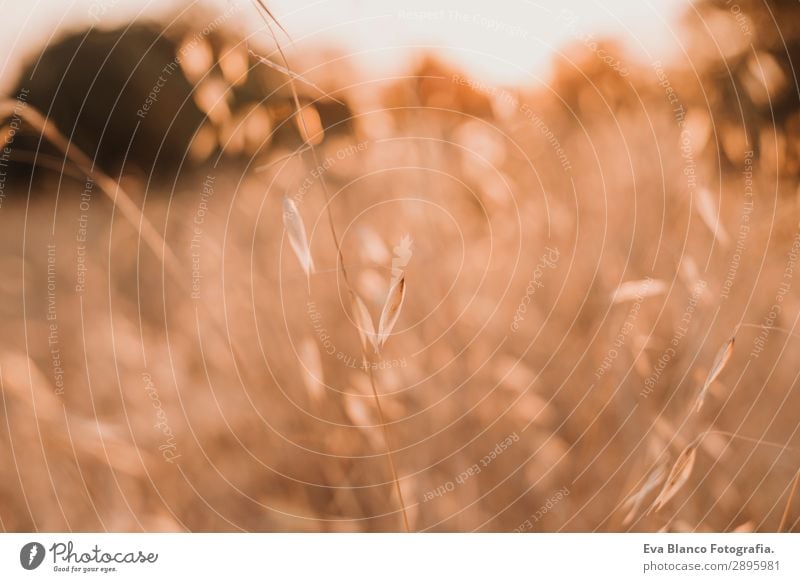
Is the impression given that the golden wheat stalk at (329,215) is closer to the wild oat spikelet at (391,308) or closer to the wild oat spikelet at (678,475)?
the wild oat spikelet at (391,308)

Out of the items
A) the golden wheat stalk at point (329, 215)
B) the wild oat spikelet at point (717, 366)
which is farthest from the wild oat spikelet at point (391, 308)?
the wild oat spikelet at point (717, 366)

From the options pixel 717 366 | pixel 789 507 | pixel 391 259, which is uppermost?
pixel 391 259

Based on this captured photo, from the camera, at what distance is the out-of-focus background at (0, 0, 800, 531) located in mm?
482

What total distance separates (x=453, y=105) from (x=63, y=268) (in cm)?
36

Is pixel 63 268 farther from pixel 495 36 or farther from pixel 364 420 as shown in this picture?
pixel 495 36

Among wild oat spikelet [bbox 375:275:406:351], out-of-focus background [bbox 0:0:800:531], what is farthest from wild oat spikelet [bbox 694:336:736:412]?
wild oat spikelet [bbox 375:275:406:351]

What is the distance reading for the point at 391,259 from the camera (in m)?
0.49

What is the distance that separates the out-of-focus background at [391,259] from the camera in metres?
0.48

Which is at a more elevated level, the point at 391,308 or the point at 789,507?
the point at 391,308

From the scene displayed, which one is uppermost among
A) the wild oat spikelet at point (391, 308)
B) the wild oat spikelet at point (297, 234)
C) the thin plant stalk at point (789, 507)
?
the wild oat spikelet at point (297, 234)

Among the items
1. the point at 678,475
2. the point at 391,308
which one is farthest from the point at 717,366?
the point at 391,308

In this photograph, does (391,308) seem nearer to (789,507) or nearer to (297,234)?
(297,234)

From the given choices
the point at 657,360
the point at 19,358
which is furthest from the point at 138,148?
the point at 657,360

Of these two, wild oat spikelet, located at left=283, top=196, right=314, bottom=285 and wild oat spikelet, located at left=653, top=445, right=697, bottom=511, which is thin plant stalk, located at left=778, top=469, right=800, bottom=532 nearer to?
wild oat spikelet, located at left=653, top=445, right=697, bottom=511
